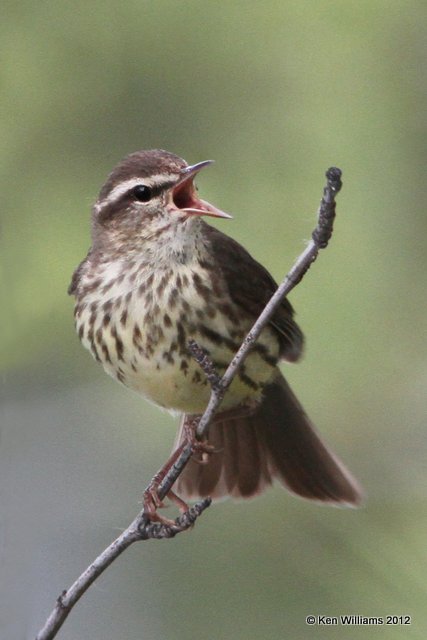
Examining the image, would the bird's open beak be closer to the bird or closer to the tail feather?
the bird

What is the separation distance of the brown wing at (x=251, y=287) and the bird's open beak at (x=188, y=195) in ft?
0.68

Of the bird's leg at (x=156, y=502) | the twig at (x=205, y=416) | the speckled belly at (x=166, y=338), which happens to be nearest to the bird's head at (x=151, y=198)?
the speckled belly at (x=166, y=338)

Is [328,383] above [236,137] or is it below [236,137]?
below

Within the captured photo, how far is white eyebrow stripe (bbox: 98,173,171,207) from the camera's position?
4.11 meters

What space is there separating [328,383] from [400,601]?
1.87 m

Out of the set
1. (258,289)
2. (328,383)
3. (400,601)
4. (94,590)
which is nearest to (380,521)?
(400,601)

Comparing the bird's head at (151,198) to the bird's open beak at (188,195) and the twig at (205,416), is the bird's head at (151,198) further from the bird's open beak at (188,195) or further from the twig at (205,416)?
the twig at (205,416)

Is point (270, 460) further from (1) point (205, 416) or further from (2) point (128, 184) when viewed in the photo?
(1) point (205, 416)

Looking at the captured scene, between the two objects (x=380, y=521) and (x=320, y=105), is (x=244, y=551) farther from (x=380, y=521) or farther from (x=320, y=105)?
(x=320, y=105)

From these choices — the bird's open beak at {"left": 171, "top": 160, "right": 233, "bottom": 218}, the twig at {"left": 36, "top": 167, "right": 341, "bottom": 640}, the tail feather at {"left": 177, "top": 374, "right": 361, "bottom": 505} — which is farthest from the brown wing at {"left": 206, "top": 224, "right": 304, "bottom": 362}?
the twig at {"left": 36, "top": 167, "right": 341, "bottom": 640}

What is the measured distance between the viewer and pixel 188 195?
13.5 ft

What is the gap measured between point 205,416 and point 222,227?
2192 millimetres

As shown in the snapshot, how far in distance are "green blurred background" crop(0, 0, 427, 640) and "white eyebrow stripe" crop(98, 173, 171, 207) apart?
34.0 inches

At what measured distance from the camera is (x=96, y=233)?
178 inches
